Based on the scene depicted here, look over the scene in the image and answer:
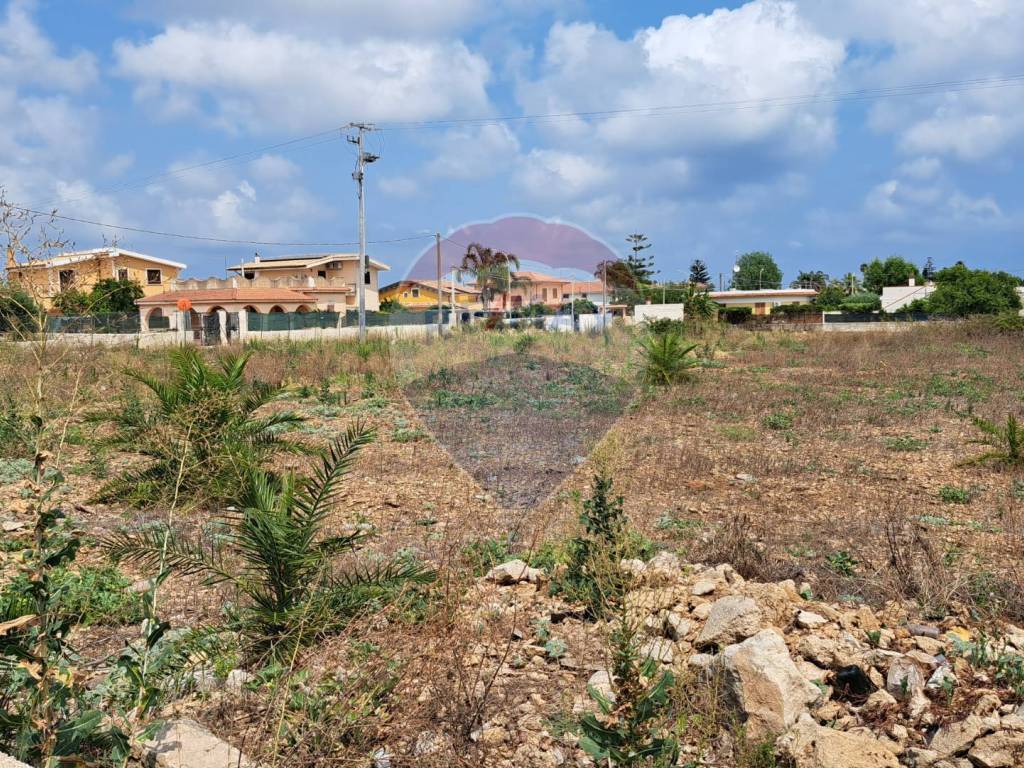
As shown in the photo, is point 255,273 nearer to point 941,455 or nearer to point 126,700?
point 941,455

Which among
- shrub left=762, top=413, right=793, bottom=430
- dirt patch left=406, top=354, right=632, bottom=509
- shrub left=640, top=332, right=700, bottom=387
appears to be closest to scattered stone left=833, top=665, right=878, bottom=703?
dirt patch left=406, top=354, right=632, bottom=509

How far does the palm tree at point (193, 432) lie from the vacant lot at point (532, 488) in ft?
0.76

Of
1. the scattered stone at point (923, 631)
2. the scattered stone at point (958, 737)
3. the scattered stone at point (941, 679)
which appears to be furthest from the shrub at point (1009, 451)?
the scattered stone at point (958, 737)

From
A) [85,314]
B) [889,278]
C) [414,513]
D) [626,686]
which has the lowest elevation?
[414,513]

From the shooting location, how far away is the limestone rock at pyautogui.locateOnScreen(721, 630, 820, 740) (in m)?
2.79

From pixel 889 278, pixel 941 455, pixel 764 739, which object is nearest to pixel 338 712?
pixel 764 739

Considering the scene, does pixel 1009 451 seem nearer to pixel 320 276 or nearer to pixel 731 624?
pixel 731 624

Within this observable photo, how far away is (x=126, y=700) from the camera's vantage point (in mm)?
2719

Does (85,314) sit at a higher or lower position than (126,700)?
higher

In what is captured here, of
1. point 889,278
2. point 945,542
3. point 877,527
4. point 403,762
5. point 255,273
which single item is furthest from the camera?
point 889,278

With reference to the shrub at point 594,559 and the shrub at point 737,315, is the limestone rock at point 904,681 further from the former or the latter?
the shrub at point 737,315

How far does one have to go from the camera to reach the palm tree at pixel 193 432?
261 inches

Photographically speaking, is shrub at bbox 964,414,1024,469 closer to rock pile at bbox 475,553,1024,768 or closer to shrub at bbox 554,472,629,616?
rock pile at bbox 475,553,1024,768

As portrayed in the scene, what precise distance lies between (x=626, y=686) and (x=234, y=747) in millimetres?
1310
